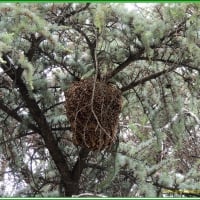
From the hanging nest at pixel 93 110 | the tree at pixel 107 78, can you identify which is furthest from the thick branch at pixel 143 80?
the hanging nest at pixel 93 110

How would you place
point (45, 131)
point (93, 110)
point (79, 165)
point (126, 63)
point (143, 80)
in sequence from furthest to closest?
point (79, 165) → point (45, 131) → point (143, 80) → point (126, 63) → point (93, 110)

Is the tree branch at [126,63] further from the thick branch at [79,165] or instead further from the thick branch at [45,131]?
the thick branch at [79,165]

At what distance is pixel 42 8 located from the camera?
2.72 meters

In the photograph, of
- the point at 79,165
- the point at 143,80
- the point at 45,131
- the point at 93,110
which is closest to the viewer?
the point at 93,110

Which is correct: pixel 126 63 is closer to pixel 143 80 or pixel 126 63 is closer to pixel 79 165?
pixel 143 80

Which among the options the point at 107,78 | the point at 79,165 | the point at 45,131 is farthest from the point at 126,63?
the point at 79,165

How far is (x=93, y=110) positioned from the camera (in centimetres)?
277

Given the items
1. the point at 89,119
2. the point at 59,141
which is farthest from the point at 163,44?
the point at 59,141

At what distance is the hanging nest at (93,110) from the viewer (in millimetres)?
2771

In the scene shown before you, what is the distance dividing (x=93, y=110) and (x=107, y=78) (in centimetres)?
39

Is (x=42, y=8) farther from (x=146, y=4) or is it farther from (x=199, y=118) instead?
(x=199, y=118)

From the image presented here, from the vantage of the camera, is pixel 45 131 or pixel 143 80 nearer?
pixel 143 80

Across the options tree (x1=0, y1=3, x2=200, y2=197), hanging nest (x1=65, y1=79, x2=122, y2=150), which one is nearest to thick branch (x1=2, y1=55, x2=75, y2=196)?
tree (x1=0, y1=3, x2=200, y2=197)

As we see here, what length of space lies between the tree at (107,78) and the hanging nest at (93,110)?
107 mm
